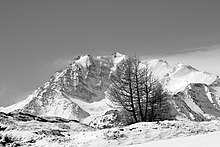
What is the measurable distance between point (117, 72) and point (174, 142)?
18.8 metres

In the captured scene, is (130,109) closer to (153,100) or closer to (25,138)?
(153,100)

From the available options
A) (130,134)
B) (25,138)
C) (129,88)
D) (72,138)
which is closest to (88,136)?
(72,138)

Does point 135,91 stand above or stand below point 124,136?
above

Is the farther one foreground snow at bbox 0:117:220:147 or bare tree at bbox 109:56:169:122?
bare tree at bbox 109:56:169:122

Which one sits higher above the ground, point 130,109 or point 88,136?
point 130,109

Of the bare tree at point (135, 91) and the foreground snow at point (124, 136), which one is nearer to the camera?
the foreground snow at point (124, 136)

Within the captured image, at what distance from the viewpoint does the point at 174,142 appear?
13211 mm

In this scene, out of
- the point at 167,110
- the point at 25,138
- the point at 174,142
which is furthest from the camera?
the point at 167,110

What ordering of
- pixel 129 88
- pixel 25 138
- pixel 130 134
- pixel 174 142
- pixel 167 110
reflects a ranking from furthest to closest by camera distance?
pixel 167 110 < pixel 129 88 < pixel 25 138 < pixel 130 134 < pixel 174 142

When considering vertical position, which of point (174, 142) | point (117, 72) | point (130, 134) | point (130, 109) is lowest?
point (174, 142)

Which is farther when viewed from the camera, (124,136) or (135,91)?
(135,91)

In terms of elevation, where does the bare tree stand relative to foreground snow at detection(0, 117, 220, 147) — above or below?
above

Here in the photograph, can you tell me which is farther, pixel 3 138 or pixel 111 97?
pixel 111 97

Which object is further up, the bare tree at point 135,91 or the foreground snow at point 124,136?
the bare tree at point 135,91
